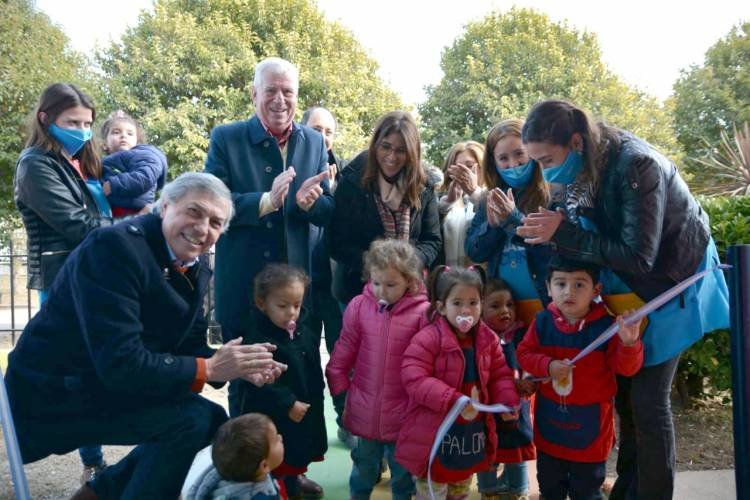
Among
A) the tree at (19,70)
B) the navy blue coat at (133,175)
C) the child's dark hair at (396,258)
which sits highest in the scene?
the tree at (19,70)

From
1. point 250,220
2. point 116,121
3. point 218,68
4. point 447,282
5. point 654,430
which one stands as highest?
point 218,68

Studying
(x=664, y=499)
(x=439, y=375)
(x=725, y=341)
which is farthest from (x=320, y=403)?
(x=725, y=341)

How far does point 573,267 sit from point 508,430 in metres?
0.90

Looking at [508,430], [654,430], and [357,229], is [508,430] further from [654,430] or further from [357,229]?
[357,229]

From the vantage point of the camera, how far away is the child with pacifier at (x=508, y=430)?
3393 mm

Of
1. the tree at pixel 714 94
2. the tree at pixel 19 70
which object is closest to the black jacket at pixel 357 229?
the tree at pixel 19 70

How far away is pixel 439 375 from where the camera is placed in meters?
3.14

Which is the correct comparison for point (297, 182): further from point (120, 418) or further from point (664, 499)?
point (664, 499)

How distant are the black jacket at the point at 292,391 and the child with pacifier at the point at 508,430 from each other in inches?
34.4

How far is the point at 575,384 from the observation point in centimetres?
311

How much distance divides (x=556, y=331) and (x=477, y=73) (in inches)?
814

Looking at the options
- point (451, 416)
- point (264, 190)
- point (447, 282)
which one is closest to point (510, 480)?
point (451, 416)

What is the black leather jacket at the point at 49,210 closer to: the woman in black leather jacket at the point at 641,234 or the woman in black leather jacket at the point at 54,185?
the woman in black leather jacket at the point at 54,185

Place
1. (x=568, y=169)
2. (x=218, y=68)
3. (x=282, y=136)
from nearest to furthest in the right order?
(x=568, y=169) < (x=282, y=136) < (x=218, y=68)
